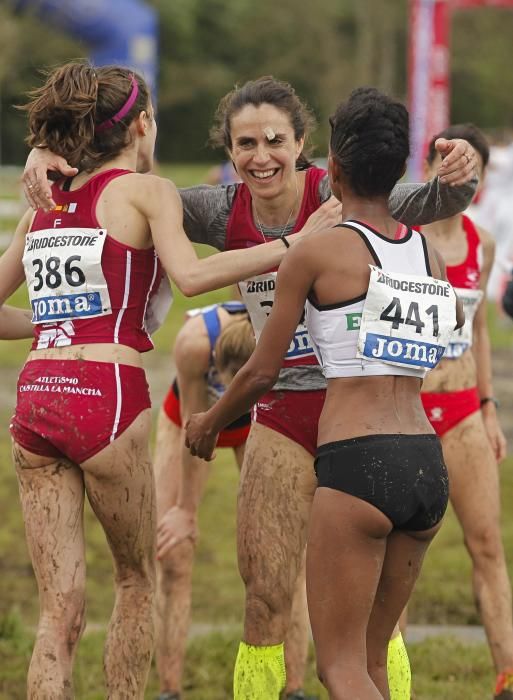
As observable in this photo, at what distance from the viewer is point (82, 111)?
4.20m

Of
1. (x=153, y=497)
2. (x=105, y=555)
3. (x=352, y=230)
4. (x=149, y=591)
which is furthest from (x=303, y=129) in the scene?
(x=105, y=555)

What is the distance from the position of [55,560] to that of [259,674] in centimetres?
77

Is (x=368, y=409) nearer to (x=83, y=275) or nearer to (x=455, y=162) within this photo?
(x=455, y=162)

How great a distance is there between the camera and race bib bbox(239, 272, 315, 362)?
4.39m

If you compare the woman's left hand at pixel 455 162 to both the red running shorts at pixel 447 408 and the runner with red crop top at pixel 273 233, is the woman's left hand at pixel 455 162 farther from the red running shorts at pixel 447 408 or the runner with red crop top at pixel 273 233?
the red running shorts at pixel 447 408

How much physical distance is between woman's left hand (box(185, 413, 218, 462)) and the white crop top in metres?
0.50

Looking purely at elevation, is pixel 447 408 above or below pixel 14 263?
below

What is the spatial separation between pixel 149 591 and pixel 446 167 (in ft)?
Result: 5.62

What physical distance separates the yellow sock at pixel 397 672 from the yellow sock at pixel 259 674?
363 millimetres

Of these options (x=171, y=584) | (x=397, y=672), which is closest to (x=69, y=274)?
(x=397, y=672)

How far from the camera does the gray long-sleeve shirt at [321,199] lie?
4.32 meters

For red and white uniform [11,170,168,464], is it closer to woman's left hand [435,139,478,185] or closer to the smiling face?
the smiling face

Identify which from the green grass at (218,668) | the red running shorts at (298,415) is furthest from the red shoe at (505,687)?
the red running shorts at (298,415)

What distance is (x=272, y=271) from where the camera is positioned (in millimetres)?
4367
